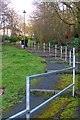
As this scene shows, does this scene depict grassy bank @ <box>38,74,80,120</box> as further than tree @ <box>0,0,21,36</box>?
No

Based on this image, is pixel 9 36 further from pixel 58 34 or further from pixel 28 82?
pixel 28 82

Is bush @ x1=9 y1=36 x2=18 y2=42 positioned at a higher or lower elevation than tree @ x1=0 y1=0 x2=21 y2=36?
lower

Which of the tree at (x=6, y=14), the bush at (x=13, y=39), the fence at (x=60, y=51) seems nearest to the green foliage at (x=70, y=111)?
the fence at (x=60, y=51)

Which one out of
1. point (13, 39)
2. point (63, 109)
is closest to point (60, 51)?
point (63, 109)

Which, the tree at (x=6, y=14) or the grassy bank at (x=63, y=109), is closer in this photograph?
the grassy bank at (x=63, y=109)

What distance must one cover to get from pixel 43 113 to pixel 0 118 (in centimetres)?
82

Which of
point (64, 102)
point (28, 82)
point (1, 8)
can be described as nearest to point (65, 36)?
point (1, 8)

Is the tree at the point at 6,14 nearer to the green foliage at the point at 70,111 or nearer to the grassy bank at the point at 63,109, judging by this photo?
the grassy bank at the point at 63,109

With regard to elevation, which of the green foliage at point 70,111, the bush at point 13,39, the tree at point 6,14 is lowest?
the green foliage at point 70,111

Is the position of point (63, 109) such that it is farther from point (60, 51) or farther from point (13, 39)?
point (13, 39)

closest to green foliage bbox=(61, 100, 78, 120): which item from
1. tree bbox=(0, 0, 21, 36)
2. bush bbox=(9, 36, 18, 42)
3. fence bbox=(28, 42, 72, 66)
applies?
fence bbox=(28, 42, 72, 66)

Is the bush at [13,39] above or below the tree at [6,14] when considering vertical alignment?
below

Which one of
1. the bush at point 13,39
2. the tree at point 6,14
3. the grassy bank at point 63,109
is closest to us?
the grassy bank at point 63,109

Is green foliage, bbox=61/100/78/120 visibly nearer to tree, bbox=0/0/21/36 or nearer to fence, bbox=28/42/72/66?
fence, bbox=28/42/72/66
